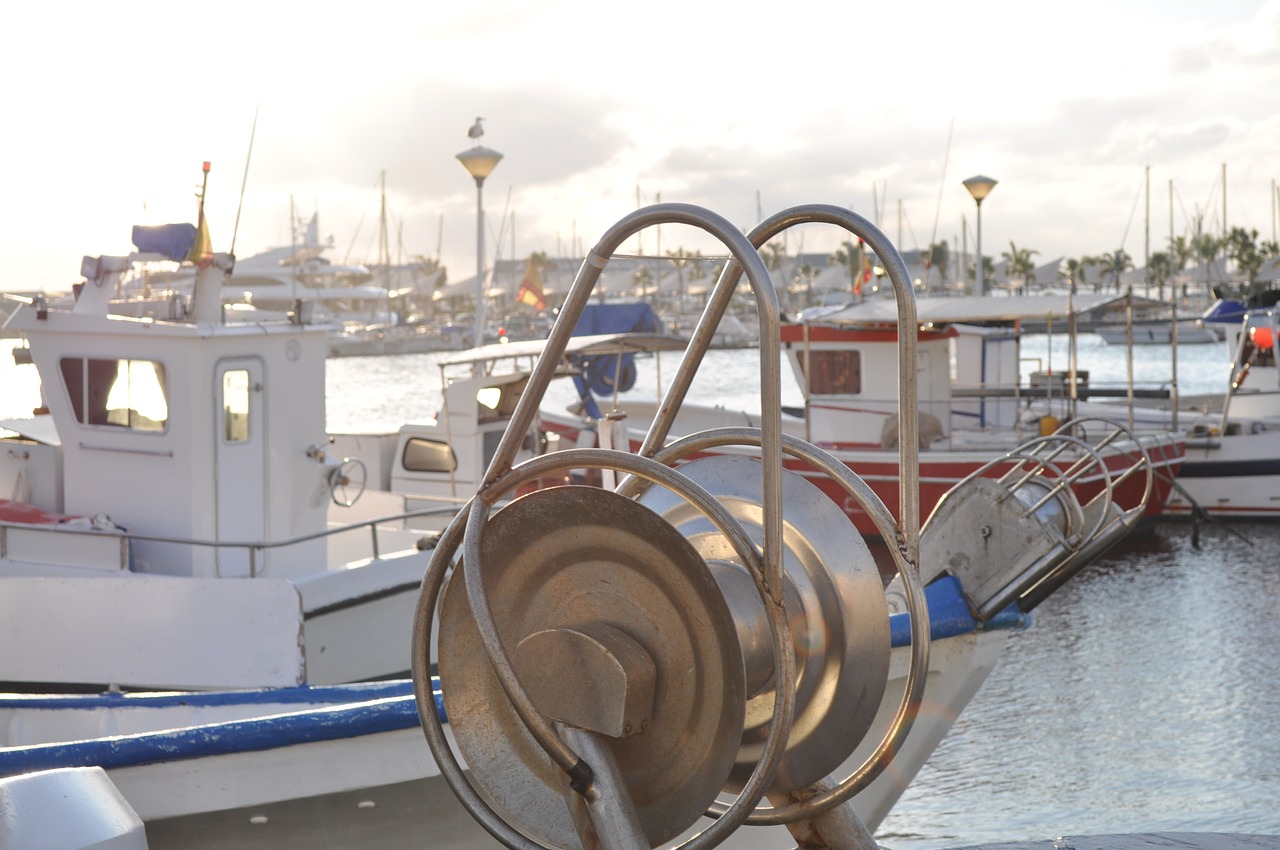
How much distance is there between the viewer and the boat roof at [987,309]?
60.1ft

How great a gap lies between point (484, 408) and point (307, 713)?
8.05 metres

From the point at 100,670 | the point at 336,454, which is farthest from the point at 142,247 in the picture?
the point at 336,454

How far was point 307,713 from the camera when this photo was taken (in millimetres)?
5387

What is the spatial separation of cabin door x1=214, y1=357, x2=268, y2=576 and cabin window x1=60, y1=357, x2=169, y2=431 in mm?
386

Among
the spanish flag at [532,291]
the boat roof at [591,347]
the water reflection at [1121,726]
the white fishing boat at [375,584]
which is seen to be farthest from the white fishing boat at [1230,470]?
the white fishing boat at [375,584]

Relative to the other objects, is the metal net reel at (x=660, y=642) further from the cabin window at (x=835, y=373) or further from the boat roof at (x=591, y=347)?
the cabin window at (x=835, y=373)

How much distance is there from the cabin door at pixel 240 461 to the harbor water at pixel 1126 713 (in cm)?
224

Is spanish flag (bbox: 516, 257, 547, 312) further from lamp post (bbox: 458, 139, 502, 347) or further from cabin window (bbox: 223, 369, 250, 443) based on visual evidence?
cabin window (bbox: 223, 369, 250, 443)

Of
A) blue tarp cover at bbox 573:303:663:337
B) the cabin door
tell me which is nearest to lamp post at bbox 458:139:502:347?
blue tarp cover at bbox 573:303:663:337

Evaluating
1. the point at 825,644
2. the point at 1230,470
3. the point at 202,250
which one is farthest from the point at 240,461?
the point at 1230,470

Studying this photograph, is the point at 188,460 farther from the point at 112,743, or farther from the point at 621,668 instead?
the point at 621,668

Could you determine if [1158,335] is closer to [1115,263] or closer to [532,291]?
[1115,263]

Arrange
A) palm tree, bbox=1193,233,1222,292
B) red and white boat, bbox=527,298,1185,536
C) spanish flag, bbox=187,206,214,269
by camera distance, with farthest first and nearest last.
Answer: palm tree, bbox=1193,233,1222,292, red and white boat, bbox=527,298,1185,536, spanish flag, bbox=187,206,214,269

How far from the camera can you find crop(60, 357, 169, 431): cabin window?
8430 millimetres
